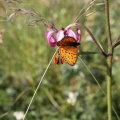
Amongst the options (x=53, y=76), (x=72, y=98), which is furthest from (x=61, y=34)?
(x=53, y=76)

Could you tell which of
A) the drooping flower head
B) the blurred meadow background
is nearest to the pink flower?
the drooping flower head

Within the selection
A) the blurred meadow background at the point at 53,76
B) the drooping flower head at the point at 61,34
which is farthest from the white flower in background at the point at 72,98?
the drooping flower head at the point at 61,34

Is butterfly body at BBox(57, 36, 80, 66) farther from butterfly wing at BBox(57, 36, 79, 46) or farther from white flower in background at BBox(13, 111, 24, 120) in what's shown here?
white flower in background at BBox(13, 111, 24, 120)

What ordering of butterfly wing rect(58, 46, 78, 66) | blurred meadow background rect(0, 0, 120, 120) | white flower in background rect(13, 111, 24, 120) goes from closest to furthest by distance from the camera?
butterfly wing rect(58, 46, 78, 66) < white flower in background rect(13, 111, 24, 120) < blurred meadow background rect(0, 0, 120, 120)

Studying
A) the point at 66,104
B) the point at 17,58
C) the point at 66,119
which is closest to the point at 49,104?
the point at 66,104

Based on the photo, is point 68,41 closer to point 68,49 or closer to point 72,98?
point 68,49

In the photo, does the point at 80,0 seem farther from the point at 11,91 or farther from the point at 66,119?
the point at 66,119
